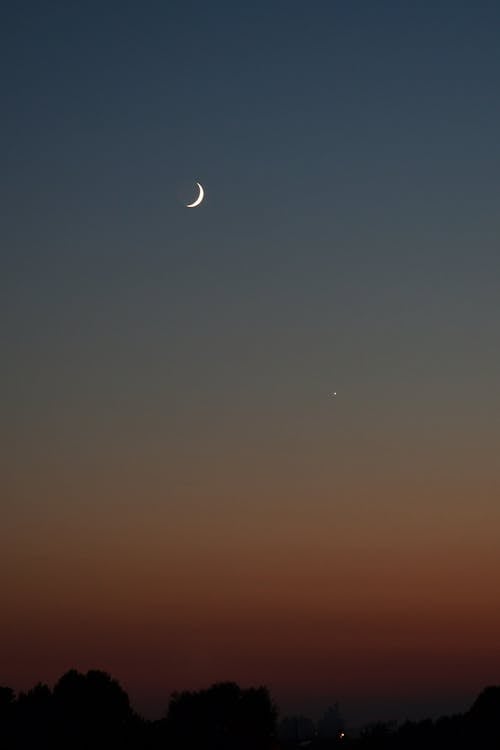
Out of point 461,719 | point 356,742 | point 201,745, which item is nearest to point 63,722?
point 201,745

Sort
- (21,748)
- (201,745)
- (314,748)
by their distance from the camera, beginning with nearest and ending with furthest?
(21,748) → (201,745) → (314,748)

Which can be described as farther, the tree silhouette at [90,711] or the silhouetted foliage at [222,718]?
the silhouetted foliage at [222,718]

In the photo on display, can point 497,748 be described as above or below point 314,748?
below

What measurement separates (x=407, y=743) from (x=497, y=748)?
11607 millimetres

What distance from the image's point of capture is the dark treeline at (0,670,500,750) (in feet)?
362

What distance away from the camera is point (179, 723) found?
388 ft

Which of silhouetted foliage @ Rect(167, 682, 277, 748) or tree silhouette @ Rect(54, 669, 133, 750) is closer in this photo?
tree silhouette @ Rect(54, 669, 133, 750)

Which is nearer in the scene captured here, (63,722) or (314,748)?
(63,722)

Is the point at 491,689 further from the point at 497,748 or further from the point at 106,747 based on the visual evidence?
the point at 106,747

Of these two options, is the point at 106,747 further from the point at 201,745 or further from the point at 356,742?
the point at 356,742

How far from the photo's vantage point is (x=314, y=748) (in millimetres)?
159375

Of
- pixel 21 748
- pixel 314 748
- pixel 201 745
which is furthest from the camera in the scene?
pixel 314 748

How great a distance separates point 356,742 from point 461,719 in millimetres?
10173

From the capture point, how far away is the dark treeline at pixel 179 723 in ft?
362
